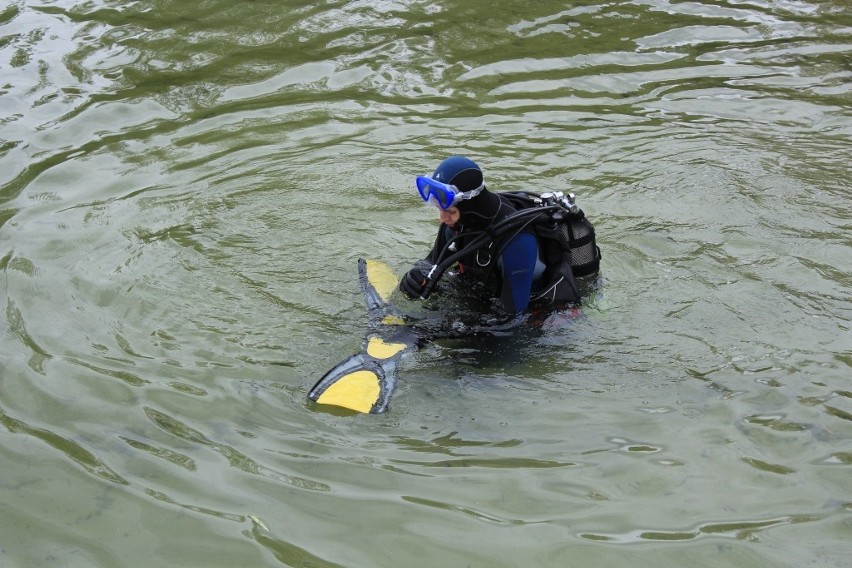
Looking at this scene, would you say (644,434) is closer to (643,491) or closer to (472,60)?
(643,491)

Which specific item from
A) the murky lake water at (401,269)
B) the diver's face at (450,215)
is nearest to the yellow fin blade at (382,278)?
the murky lake water at (401,269)

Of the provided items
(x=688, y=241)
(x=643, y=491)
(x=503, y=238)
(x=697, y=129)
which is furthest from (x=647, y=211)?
(x=643, y=491)

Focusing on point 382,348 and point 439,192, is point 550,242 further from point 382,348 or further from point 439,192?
point 382,348

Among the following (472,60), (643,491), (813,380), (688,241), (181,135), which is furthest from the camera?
(472,60)

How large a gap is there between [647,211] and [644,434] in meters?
2.67

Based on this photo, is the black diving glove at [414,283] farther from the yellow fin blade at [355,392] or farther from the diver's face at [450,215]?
the yellow fin blade at [355,392]

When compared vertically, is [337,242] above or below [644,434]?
above

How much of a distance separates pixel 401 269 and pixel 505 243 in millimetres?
1314

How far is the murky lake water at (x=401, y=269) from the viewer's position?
323 centimetres

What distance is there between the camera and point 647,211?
19.8 feet

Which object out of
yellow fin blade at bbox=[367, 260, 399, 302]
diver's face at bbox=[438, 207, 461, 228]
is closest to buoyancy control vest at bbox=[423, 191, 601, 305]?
diver's face at bbox=[438, 207, 461, 228]

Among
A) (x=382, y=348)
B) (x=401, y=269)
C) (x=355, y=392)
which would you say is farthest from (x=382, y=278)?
Result: (x=355, y=392)

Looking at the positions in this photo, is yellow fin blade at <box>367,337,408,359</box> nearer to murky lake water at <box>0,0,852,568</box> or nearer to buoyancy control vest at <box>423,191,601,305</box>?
murky lake water at <box>0,0,852,568</box>

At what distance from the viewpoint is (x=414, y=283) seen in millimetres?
4430
